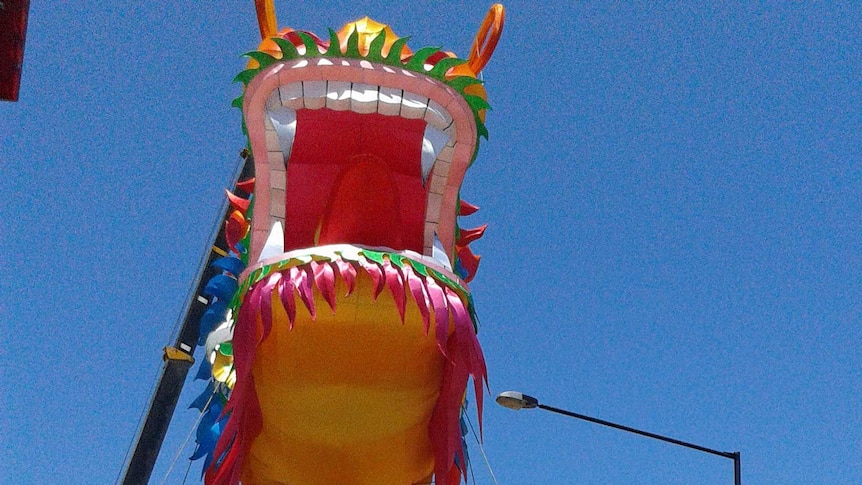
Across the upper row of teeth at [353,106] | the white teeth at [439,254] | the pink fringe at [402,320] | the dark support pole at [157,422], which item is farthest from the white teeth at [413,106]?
the dark support pole at [157,422]

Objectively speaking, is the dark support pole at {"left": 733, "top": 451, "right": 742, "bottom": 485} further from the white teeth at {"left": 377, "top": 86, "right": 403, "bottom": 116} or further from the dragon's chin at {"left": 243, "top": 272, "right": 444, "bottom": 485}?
the white teeth at {"left": 377, "top": 86, "right": 403, "bottom": 116}

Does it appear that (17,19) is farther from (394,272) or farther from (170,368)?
(394,272)

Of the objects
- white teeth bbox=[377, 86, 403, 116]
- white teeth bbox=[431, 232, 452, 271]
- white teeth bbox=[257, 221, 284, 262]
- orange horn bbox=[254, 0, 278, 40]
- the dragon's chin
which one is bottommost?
the dragon's chin

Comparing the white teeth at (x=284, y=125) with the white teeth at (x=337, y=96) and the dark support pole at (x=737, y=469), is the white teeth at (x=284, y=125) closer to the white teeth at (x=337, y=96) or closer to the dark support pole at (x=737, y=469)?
the white teeth at (x=337, y=96)

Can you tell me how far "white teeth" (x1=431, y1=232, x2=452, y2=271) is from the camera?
838cm

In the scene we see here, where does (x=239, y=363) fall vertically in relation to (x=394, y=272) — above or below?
below

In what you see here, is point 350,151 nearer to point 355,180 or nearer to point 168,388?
point 355,180

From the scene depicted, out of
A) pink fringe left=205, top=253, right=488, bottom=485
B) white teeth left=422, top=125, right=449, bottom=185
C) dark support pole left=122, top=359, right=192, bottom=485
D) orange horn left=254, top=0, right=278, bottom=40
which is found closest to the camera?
pink fringe left=205, top=253, right=488, bottom=485

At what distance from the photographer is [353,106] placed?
835 cm

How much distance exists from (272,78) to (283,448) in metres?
3.11

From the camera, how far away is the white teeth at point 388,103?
8391 mm

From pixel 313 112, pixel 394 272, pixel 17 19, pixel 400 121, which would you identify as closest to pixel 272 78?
Answer: pixel 313 112

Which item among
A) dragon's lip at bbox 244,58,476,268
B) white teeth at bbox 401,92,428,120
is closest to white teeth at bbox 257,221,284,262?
dragon's lip at bbox 244,58,476,268

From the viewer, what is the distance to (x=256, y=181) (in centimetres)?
853
